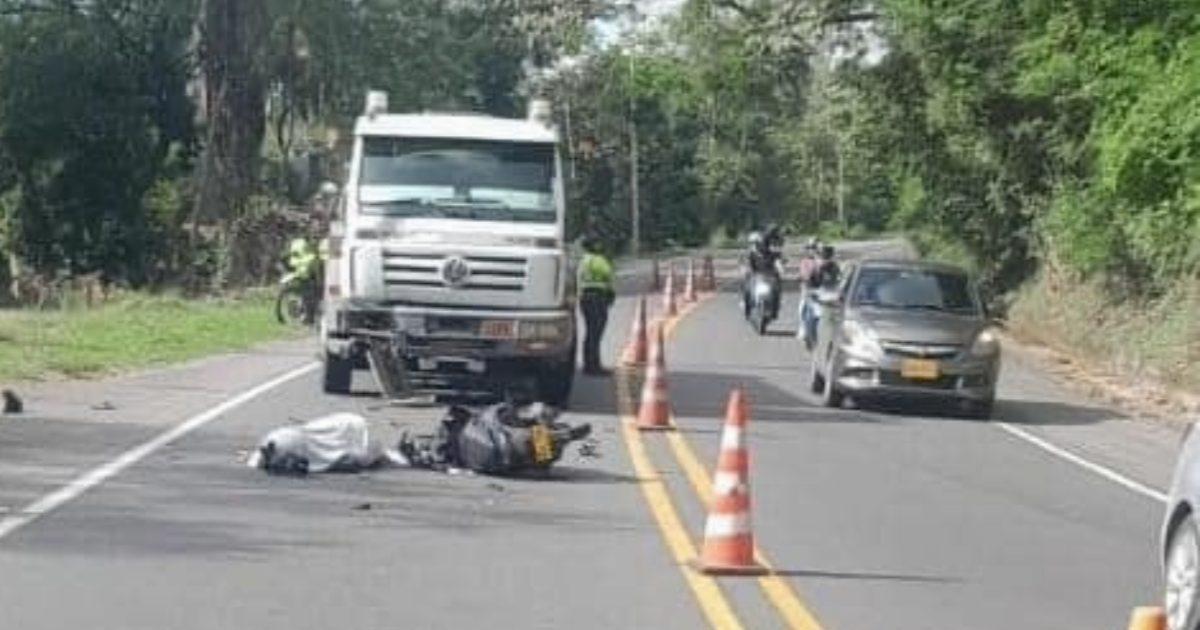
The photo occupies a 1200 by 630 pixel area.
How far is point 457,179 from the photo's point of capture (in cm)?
2047

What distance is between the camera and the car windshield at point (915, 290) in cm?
2392

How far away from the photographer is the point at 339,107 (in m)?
62.9

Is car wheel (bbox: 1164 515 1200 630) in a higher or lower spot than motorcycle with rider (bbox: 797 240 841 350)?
lower

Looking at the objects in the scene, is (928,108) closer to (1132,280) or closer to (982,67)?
(982,67)

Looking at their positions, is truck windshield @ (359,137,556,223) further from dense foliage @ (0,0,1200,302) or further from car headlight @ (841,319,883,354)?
car headlight @ (841,319,883,354)

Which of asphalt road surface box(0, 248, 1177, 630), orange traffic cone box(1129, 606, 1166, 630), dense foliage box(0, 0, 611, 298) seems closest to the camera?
orange traffic cone box(1129, 606, 1166, 630)

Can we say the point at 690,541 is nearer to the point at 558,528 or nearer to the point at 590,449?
the point at 558,528

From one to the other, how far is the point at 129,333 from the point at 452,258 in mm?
11471

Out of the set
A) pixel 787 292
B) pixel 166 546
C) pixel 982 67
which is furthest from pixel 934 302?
pixel 787 292

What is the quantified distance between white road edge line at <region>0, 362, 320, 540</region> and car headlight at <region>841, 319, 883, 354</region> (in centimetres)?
605

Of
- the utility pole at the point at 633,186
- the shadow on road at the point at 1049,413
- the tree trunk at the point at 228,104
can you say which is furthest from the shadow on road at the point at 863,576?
the utility pole at the point at 633,186

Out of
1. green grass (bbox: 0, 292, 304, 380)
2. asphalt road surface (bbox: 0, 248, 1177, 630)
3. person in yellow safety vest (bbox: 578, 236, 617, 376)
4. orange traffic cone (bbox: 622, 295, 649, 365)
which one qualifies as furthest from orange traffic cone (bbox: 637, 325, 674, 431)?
orange traffic cone (bbox: 622, 295, 649, 365)

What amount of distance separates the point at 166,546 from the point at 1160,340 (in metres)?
20.5

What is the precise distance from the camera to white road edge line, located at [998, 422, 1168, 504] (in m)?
16.8
